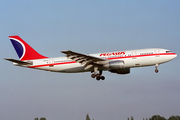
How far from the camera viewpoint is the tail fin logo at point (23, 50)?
59375mm

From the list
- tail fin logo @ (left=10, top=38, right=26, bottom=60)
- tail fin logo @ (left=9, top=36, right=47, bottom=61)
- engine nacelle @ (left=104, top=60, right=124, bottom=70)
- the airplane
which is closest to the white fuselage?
the airplane

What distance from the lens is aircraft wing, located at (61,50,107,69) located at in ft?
171

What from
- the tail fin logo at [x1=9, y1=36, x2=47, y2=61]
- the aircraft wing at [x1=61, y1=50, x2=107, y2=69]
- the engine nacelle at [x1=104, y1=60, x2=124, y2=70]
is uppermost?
the tail fin logo at [x1=9, y1=36, x2=47, y2=61]

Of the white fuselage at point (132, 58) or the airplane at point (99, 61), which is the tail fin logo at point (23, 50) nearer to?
the airplane at point (99, 61)

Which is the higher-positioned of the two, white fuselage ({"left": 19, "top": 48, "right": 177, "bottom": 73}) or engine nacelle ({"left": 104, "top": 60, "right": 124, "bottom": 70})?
white fuselage ({"left": 19, "top": 48, "right": 177, "bottom": 73})

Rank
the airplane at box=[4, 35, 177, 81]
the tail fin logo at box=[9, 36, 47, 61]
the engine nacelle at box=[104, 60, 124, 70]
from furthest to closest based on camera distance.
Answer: the tail fin logo at box=[9, 36, 47, 61], the airplane at box=[4, 35, 177, 81], the engine nacelle at box=[104, 60, 124, 70]


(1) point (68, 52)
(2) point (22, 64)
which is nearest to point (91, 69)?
(1) point (68, 52)

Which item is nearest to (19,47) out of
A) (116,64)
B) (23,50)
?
(23,50)

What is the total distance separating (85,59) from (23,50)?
1282cm

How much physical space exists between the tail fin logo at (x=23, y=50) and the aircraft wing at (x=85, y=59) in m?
8.20

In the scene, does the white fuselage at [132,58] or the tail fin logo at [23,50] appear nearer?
the white fuselage at [132,58]

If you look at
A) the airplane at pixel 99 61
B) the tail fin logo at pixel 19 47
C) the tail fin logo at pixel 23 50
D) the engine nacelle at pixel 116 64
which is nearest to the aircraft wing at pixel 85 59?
the airplane at pixel 99 61


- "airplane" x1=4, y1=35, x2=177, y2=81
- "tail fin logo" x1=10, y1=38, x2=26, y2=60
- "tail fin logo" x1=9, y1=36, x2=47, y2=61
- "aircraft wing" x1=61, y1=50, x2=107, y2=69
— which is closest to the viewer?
"aircraft wing" x1=61, y1=50, x2=107, y2=69

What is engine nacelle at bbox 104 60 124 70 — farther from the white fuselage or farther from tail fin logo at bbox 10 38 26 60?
tail fin logo at bbox 10 38 26 60
